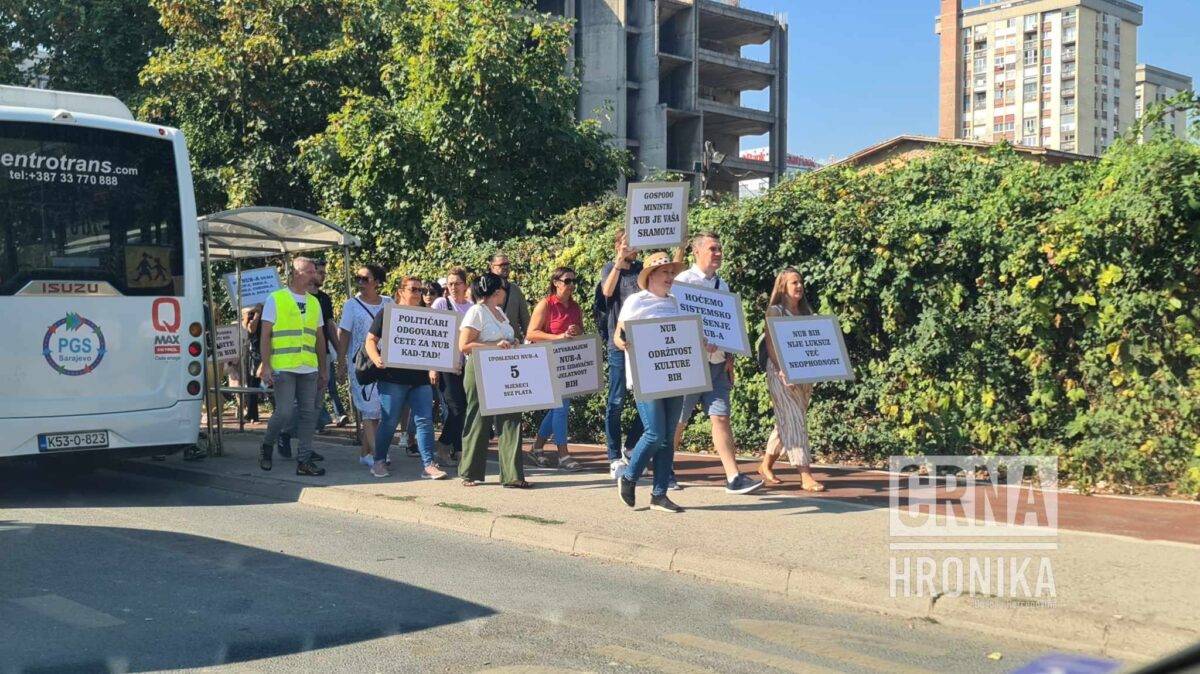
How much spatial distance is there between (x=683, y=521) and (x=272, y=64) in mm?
16675

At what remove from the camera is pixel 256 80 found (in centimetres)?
2198

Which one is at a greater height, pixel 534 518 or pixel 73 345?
pixel 73 345

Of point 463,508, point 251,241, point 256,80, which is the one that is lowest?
point 463,508

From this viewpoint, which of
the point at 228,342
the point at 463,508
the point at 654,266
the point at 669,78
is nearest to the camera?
the point at 654,266

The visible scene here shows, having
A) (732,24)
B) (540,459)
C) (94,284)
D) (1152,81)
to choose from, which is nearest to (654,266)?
(540,459)

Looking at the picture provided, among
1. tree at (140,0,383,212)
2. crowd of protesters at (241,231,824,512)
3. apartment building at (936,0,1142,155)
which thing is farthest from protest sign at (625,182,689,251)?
Result: apartment building at (936,0,1142,155)

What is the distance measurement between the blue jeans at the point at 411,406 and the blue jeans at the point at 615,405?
64.4 inches

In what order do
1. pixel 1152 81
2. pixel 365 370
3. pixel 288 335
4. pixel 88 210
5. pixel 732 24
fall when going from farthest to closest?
pixel 1152 81, pixel 732 24, pixel 288 335, pixel 365 370, pixel 88 210

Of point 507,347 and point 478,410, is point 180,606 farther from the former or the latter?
point 507,347

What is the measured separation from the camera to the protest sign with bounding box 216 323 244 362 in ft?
49.6

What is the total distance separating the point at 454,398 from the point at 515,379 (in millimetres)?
1398

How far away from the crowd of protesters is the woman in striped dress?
10mm

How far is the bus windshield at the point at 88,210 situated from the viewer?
978 cm

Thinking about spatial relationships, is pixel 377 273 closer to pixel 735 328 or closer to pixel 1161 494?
pixel 735 328
